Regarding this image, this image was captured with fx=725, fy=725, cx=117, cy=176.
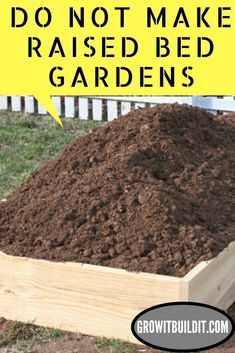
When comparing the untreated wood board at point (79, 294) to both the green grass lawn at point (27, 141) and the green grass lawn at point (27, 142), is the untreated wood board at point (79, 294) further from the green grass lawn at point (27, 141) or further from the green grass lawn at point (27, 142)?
the green grass lawn at point (27, 141)

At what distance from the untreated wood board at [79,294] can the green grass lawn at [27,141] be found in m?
2.18

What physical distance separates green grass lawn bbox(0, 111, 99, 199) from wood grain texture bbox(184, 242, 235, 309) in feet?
8.26

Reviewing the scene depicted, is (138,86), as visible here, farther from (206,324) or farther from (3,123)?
(206,324)

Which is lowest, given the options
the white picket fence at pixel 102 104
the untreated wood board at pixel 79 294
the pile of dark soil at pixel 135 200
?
the untreated wood board at pixel 79 294

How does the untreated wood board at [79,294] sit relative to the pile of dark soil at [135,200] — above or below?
below

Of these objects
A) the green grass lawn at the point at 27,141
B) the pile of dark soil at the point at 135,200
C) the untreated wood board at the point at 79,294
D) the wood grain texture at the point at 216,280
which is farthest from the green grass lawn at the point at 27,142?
the wood grain texture at the point at 216,280

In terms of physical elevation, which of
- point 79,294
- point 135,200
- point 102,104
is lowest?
point 79,294

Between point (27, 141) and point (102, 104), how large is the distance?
1.46 meters

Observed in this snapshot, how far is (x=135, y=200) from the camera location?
12.0ft

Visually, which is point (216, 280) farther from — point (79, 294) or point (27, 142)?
point (27, 142)

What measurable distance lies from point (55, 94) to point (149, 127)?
439cm

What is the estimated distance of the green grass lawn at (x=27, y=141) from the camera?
6195 millimetres

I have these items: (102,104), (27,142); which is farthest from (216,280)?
(102,104)

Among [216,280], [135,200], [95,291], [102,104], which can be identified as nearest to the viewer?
[95,291]
